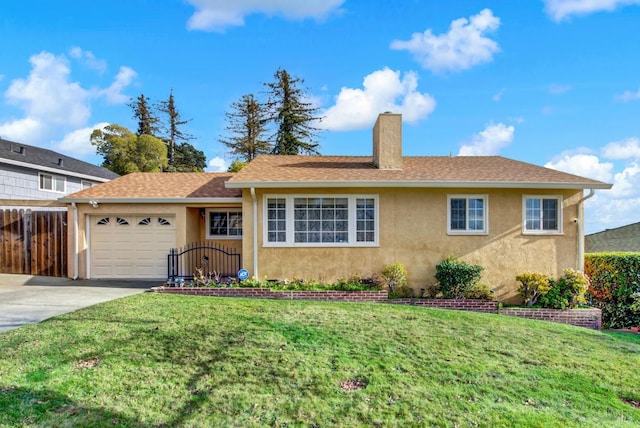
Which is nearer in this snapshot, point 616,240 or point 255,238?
point 255,238

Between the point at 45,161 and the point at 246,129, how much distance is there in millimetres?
16908

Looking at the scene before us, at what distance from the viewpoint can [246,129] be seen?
33125mm

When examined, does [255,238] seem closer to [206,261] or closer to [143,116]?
[206,261]

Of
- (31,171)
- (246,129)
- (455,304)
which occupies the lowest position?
(455,304)

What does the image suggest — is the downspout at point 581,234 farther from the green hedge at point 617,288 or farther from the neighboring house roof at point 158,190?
the neighboring house roof at point 158,190

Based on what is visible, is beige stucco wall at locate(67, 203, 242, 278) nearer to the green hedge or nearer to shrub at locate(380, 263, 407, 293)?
shrub at locate(380, 263, 407, 293)

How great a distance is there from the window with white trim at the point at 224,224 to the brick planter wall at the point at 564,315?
8.77 meters

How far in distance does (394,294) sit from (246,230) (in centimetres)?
459

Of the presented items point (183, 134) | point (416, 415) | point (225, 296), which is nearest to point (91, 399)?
point (416, 415)

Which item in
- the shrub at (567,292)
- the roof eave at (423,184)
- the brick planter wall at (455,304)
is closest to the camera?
the brick planter wall at (455,304)

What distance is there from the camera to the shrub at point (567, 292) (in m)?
9.66

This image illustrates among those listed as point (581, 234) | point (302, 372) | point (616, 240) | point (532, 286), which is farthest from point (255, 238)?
Result: point (616, 240)

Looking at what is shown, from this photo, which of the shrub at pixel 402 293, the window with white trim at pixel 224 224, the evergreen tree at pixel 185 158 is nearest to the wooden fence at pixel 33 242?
the window with white trim at pixel 224 224

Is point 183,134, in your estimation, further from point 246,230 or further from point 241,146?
point 246,230
